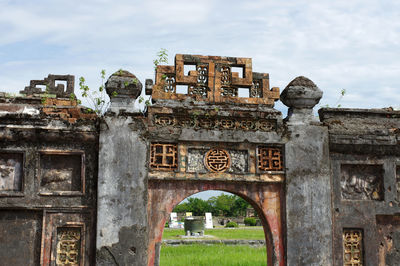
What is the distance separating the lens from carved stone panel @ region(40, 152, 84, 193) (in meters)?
5.05

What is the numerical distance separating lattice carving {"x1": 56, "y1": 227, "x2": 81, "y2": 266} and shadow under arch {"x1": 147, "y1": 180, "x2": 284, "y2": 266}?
835 mm

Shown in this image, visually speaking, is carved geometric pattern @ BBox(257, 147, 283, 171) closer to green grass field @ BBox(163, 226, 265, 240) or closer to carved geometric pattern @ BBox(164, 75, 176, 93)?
carved geometric pattern @ BBox(164, 75, 176, 93)

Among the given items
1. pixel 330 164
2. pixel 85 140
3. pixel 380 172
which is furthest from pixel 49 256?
pixel 380 172

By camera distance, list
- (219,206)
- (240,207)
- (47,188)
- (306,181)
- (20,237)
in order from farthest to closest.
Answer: (219,206)
(240,207)
(306,181)
(47,188)
(20,237)

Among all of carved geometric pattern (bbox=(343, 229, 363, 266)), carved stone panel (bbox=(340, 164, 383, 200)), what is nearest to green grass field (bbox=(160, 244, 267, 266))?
carved geometric pattern (bbox=(343, 229, 363, 266))

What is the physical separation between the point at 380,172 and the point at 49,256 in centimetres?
420

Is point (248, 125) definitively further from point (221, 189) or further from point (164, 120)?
point (164, 120)

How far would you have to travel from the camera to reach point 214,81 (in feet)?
18.0

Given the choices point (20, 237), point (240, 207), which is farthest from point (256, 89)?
point (240, 207)

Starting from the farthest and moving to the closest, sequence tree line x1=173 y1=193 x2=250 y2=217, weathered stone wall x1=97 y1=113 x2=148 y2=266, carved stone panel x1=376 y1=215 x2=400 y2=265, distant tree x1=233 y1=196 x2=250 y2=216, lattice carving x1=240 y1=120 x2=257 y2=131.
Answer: tree line x1=173 y1=193 x2=250 y2=217
distant tree x1=233 y1=196 x2=250 y2=216
carved stone panel x1=376 y1=215 x2=400 y2=265
lattice carving x1=240 y1=120 x2=257 y2=131
weathered stone wall x1=97 y1=113 x2=148 y2=266

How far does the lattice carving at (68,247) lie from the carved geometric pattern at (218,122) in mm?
1603

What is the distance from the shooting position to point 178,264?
9.16m

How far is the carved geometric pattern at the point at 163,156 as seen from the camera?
5.13 m

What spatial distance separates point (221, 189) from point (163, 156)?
79cm
